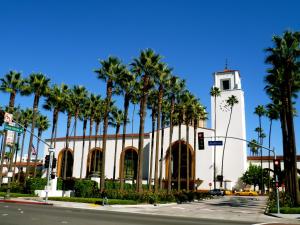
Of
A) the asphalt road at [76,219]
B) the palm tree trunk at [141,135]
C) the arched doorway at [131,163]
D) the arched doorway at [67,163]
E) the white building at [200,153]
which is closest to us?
the asphalt road at [76,219]

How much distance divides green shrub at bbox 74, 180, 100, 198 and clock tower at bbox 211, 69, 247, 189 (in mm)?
40028

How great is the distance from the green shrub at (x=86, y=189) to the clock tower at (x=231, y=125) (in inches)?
1576

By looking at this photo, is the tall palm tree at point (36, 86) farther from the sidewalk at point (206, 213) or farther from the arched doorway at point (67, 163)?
the arched doorway at point (67, 163)

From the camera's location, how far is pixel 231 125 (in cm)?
7538

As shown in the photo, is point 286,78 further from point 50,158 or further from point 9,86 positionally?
point 9,86

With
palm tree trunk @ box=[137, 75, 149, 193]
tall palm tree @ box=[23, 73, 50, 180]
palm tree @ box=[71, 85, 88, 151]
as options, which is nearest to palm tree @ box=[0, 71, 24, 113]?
tall palm tree @ box=[23, 73, 50, 180]

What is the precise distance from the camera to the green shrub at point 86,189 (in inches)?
1496

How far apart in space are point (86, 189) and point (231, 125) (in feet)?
150

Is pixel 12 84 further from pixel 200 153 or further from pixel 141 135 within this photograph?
pixel 200 153

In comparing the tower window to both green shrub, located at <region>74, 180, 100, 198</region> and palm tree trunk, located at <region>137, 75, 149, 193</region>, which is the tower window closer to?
palm tree trunk, located at <region>137, 75, 149, 193</region>

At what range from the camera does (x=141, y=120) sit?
1453 inches

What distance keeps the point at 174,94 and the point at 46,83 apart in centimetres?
1776

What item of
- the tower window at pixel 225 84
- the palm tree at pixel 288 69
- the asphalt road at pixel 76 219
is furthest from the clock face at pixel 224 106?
the asphalt road at pixel 76 219

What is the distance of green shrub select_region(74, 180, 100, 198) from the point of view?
3800 centimetres
